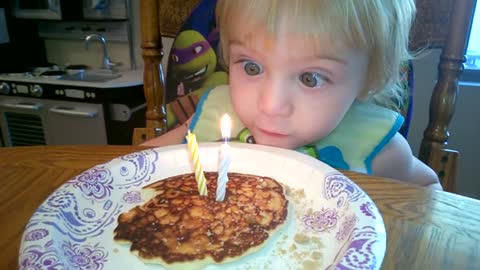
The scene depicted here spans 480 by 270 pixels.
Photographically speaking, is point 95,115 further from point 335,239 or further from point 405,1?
point 335,239

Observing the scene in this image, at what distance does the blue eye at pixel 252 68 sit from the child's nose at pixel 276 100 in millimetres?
57

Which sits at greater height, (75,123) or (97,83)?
(97,83)

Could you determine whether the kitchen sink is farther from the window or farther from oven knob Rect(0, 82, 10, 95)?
the window

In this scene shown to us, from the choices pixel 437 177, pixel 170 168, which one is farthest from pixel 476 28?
pixel 170 168

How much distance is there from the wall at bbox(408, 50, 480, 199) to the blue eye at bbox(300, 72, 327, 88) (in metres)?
1.36

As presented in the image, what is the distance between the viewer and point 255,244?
42cm

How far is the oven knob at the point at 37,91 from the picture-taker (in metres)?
2.43

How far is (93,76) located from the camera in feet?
8.58

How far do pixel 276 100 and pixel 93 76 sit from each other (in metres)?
2.25

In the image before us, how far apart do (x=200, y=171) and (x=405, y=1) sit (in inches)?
22.3

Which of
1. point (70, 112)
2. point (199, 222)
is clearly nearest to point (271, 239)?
point (199, 222)

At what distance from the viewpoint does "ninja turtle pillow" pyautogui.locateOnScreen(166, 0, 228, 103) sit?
48.4 inches

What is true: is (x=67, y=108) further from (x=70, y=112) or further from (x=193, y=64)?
(x=193, y=64)

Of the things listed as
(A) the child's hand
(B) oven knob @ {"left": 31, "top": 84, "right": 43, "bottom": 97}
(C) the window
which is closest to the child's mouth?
(A) the child's hand
